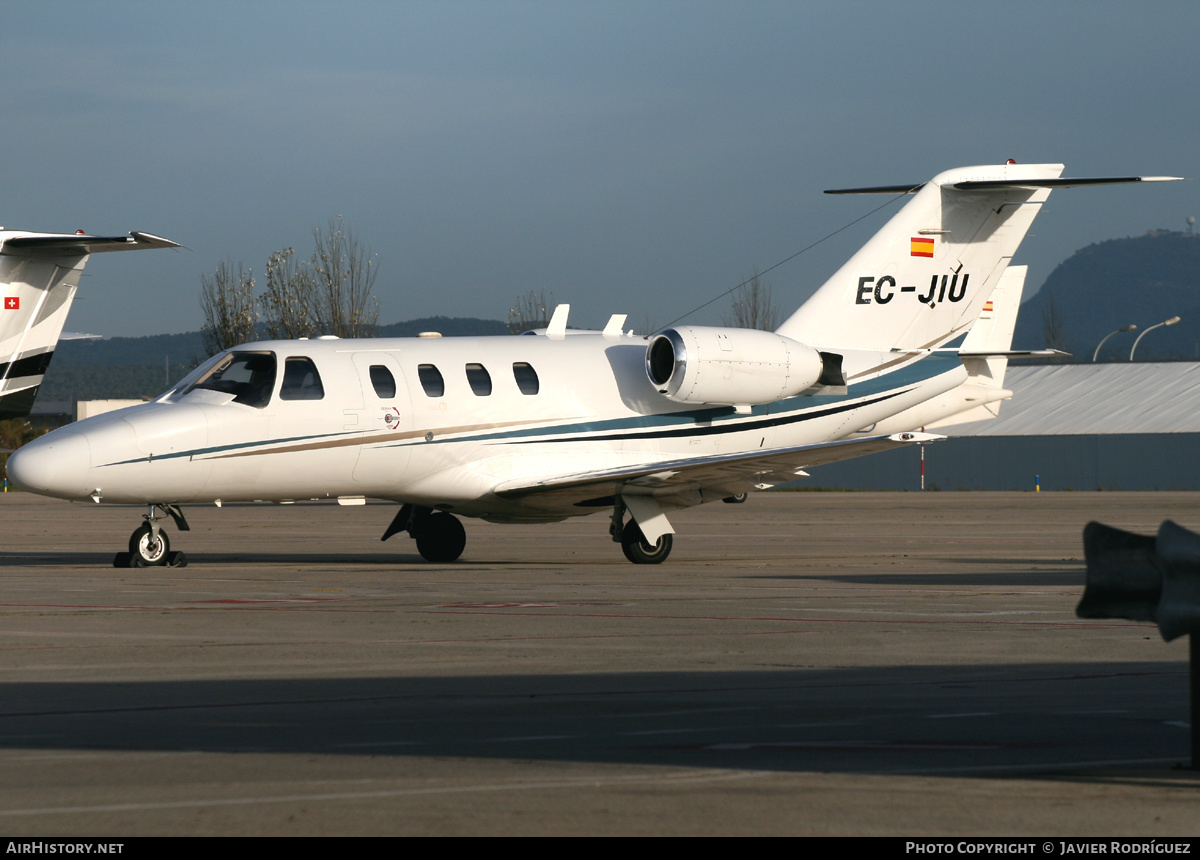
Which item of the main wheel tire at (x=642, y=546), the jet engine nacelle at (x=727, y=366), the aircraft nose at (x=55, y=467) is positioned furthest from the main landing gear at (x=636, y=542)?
the aircraft nose at (x=55, y=467)

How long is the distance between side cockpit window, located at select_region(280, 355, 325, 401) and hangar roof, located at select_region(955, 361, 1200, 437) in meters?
49.5

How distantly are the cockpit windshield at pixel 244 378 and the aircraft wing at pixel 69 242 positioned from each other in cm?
261

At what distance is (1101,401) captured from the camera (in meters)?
67.6

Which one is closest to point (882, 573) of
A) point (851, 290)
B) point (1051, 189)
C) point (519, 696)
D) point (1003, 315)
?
point (851, 290)

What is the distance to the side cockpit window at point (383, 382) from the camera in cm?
1988

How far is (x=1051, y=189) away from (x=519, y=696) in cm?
1612

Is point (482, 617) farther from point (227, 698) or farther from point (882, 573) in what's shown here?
point (882, 573)

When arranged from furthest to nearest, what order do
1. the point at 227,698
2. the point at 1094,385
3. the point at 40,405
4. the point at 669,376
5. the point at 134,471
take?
1. the point at 40,405
2. the point at 1094,385
3. the point at 669,376
4. the point at 134,471
5. the point at 227,698

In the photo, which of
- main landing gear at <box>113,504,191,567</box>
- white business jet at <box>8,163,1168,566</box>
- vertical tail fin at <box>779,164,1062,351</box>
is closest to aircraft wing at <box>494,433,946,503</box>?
white business jet at <box>8,163,1168,566</box>

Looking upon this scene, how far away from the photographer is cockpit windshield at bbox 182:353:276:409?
19219mm

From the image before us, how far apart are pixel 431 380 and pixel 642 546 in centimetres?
367

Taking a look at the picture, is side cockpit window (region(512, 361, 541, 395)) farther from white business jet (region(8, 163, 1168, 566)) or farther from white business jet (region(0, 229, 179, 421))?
white business jet (region(0, 229, 179, 421))

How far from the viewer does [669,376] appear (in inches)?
824

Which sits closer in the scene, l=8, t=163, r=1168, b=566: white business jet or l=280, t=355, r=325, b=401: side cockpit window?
l=8, t=163, r=1168, b=566: white business jet
